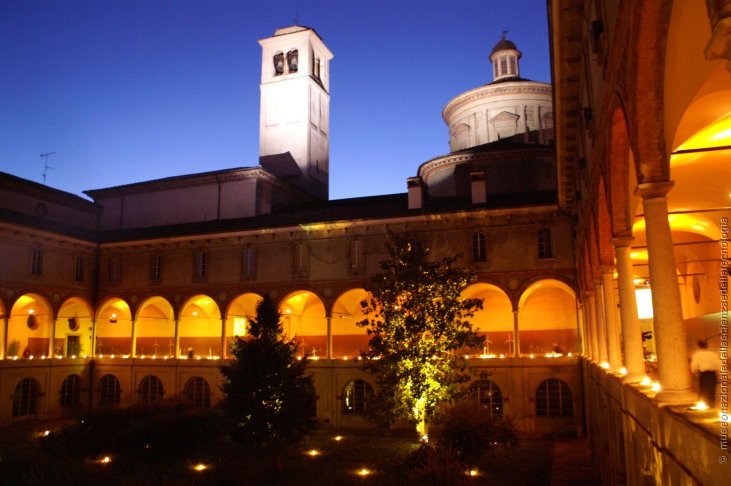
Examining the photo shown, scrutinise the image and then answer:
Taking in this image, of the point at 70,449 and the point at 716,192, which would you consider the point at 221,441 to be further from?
the point at 716,192

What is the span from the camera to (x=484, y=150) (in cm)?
3197

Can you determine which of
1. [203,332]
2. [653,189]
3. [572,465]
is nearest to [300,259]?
[203,332]

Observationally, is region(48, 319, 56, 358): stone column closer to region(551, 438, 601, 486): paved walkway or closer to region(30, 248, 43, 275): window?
region(30, 248, 43, 275): window

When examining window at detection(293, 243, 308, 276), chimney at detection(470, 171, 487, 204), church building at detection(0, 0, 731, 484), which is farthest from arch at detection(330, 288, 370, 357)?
chimney at detection(470, 171, 487, 204)

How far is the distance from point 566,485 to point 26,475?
12.2m

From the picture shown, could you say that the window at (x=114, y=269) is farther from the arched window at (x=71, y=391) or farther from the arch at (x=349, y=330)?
the arch at (x=349, y=330)

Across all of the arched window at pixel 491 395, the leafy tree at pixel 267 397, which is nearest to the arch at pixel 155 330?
the leafy tree at pixel 267 397

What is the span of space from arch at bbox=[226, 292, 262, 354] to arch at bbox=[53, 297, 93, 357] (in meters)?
7.97

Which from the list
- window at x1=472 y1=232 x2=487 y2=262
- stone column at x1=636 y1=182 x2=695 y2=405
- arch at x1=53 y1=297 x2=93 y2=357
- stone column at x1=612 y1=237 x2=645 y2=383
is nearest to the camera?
stone column at x1=636 y1=182 x2=695 y2=405

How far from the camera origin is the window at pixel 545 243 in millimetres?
26375

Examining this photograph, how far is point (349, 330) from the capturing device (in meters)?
33.4

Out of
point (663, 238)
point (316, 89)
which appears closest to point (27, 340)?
point (316, 89)

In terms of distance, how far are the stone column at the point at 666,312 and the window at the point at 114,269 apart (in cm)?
3164

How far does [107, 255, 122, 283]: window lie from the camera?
3344 cm
